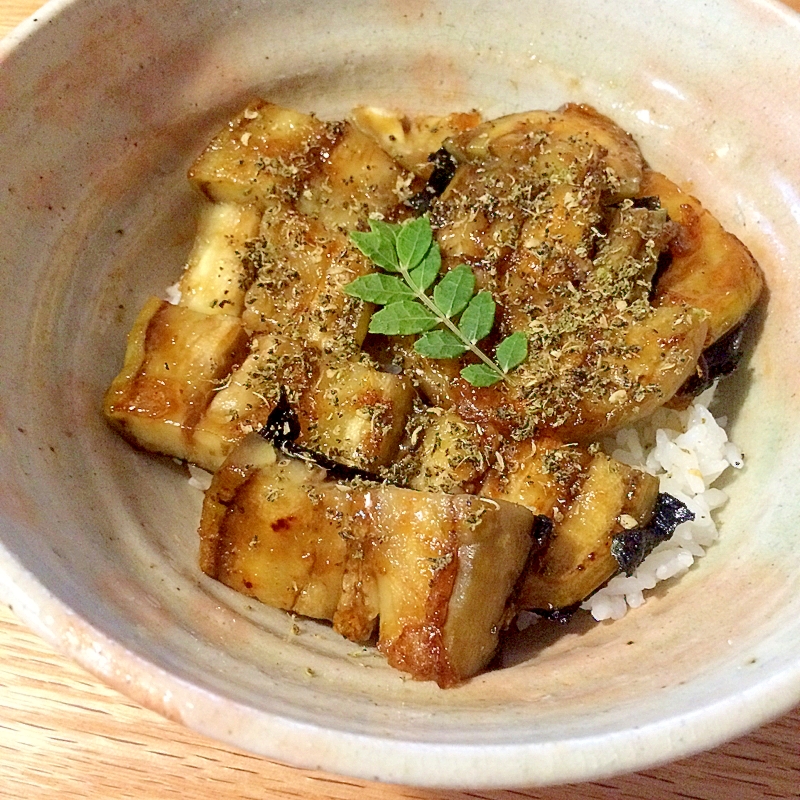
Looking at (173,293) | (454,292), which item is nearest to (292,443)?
(454,292)

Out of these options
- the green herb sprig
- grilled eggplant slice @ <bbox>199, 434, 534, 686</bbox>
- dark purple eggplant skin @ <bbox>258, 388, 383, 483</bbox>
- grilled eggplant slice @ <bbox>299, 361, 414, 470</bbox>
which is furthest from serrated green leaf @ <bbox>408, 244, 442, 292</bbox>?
grilled eggplant slice @ <bbox>199, 434, 534, 686</bbox>

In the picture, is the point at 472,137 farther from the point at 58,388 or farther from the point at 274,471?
the point at 58,388

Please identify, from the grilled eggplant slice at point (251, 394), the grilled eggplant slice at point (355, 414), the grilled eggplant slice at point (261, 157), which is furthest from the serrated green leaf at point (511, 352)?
the grilled eggplant slice at point (261, 157)

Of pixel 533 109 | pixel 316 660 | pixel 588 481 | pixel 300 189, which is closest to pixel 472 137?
pixel 533 109

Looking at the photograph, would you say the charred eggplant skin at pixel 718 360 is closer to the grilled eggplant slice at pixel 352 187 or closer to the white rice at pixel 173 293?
the grilled eggplant slice at pixel 352 187

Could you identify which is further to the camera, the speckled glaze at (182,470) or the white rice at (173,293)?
the white rice at (173,293)
